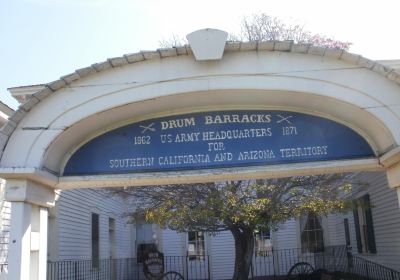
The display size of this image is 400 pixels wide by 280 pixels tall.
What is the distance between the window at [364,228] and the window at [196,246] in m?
8.22

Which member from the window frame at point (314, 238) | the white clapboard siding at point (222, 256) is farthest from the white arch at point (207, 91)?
the white clapboard siding at point (222, 256)

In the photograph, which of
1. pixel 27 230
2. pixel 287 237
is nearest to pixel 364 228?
pixel 287 237

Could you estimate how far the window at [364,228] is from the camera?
16.8 meters

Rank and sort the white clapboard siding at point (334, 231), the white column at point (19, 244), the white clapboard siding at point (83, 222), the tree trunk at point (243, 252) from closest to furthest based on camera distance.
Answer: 1. the white column at point (19, 244)
2. the tree trunk at point (243, 252)
3. the white clapboard siding at point (83, 222)
4. the white clapboard siding at point (334, 231)

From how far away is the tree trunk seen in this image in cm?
1429

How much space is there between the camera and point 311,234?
23797 millimetres

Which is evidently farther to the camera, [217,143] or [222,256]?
[222,256]

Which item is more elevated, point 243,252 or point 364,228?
point 364,228

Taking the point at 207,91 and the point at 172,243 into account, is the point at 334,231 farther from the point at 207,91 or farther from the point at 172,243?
the point at 207,91

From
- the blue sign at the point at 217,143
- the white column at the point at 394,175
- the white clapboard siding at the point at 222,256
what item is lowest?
the white clapboard siding at the point at 222,256

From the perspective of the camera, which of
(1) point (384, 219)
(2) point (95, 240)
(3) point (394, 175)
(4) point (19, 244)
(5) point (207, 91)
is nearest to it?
(4) point (19, 244)

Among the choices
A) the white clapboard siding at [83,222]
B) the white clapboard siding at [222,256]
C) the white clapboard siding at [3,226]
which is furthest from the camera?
the white clapboard siding at [222,256]

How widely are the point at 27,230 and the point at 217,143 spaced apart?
2165mm

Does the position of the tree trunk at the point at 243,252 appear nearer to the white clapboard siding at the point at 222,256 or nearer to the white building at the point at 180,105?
the white building at the point at 180,105
